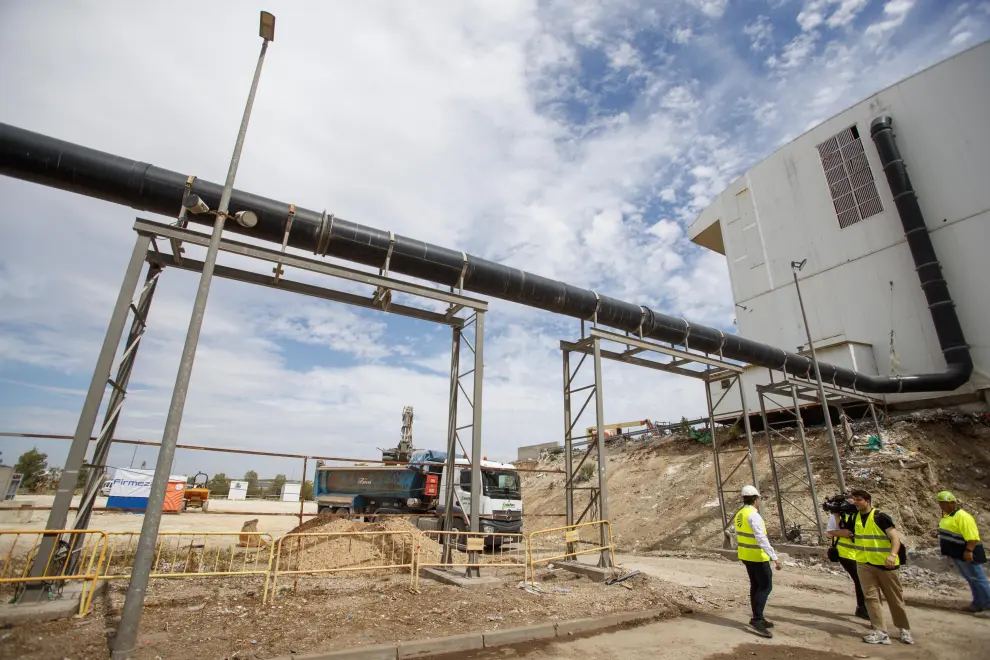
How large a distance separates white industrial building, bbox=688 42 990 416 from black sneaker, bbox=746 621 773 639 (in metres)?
19.3

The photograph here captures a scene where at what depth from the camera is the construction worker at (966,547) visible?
283 inches

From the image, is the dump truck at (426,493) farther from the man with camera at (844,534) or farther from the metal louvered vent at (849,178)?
the metal louvered vent at (849,178)

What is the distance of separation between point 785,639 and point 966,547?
146 inches

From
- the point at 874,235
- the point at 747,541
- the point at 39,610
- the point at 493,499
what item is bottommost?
the point at 39,610

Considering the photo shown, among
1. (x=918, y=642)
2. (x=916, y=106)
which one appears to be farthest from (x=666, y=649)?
(x=916, y=106)

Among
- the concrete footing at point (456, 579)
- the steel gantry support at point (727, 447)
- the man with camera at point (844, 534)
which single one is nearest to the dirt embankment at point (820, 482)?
the steel gantry support at point (727, 447)

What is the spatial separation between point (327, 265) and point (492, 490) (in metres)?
9.22

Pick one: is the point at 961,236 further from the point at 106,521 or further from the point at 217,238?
the point at 106,521

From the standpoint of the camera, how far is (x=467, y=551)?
9.22 metres

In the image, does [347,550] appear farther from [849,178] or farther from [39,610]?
[849,178]

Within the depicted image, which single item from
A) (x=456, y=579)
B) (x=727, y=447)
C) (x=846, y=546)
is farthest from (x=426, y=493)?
(x=727, y=447)

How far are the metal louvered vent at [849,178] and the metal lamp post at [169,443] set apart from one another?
2856 cm

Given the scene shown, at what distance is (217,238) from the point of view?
5.96 meters

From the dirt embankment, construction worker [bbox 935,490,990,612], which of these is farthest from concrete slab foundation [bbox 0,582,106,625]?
the dirt embankment
